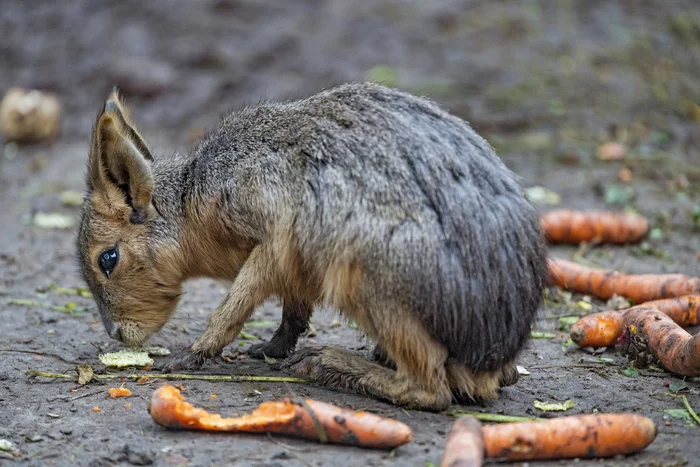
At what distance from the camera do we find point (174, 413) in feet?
12.7

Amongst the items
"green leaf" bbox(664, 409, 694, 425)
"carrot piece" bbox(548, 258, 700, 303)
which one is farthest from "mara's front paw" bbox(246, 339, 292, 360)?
"green leaf" bbox(664, 409, 694, 425)

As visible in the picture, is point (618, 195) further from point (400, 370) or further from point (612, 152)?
point (400, 370)

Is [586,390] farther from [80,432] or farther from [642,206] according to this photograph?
[642,206]

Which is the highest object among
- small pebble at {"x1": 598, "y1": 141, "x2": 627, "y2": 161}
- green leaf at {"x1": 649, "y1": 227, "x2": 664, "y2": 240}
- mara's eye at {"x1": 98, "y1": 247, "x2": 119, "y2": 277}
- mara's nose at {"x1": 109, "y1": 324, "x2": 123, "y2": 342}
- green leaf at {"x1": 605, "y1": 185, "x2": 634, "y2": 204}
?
small pebble at {"x1": 598, "y1": 141, "x2": 627, "y2": 161}

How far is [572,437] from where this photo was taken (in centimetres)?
366

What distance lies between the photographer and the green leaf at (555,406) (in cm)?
430

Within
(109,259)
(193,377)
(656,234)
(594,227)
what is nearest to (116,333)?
(109,259)

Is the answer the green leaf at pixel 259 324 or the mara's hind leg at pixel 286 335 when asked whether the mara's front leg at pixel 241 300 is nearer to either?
the mara's hind leg at pixel 286 335

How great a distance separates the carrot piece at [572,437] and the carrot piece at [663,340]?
3.04ft

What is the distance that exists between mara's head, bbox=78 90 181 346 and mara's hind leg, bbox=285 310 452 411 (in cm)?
111

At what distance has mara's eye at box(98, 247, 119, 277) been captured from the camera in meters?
4.95

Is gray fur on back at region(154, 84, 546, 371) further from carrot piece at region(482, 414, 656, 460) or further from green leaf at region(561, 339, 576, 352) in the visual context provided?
green leaf at region(561, 339, 576, 352)

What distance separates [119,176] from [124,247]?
0.40 meters

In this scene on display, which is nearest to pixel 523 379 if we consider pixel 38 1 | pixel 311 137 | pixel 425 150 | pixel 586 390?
pixel 586 390
